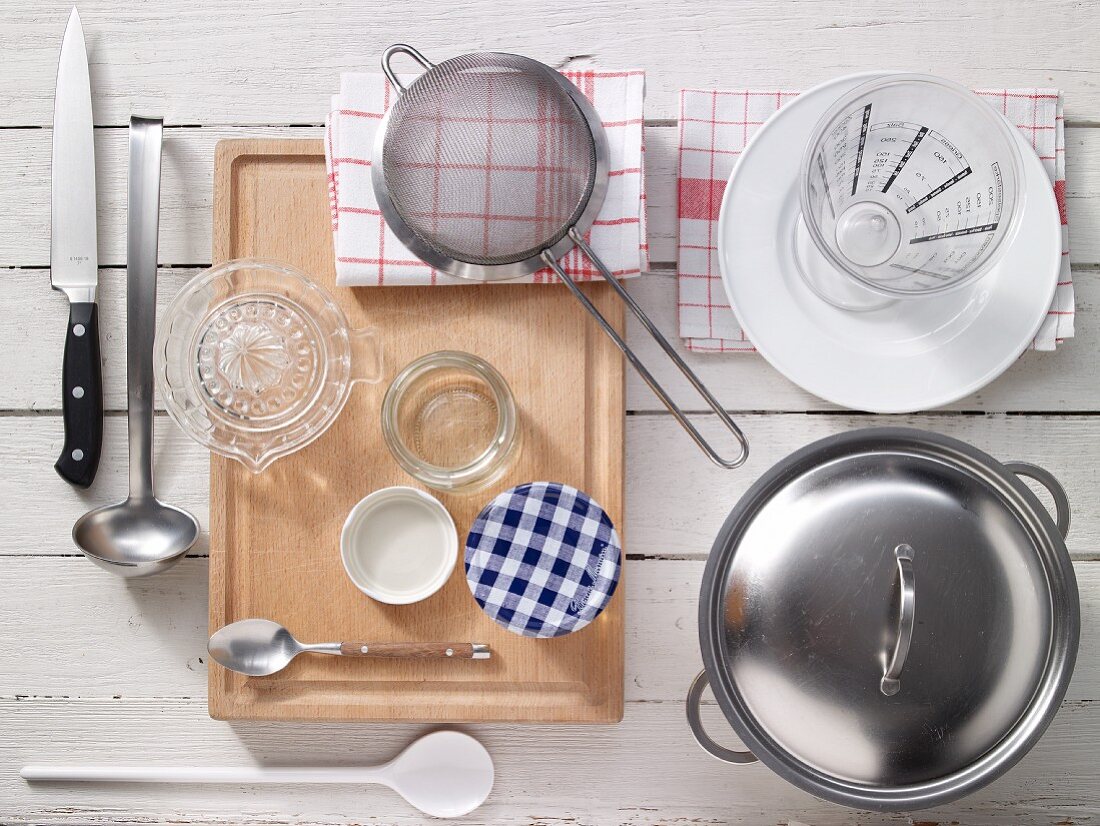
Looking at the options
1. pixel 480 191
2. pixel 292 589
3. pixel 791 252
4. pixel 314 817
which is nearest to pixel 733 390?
pixel 791 252

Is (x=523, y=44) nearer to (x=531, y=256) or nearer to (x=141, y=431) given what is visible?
(x=531, y=256)

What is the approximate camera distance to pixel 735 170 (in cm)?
61

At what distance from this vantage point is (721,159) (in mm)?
633

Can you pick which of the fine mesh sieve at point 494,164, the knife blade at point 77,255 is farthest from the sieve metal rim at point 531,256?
the knife blade at point 77,255

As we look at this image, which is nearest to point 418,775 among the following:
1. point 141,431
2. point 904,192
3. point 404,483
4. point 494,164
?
point 404,483

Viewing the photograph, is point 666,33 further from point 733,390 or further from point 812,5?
point 733,390

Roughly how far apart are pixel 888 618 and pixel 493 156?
395mm

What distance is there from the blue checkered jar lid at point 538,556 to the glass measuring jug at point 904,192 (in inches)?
9.1

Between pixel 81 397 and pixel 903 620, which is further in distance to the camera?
pixel 81 397

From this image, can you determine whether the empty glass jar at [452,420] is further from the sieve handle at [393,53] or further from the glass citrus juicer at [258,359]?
the sieve handle at [393,53]

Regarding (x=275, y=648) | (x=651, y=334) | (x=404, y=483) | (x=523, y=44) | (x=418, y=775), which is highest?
(x=523, y=44)

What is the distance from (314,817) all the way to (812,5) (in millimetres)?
759

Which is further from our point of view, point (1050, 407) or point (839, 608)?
point (1050, 407)

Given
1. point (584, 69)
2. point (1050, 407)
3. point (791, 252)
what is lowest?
point (1050, 407)
